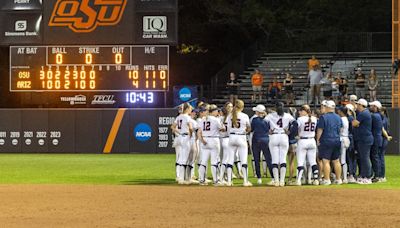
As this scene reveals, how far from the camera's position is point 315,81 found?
138 feet

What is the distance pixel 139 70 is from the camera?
36438 millimetres

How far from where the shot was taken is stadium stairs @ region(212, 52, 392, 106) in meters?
44.1

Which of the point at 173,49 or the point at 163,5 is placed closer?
the point at 163,5

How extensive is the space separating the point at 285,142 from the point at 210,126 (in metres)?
1.82

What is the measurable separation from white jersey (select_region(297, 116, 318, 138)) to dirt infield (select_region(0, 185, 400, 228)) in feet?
4.79

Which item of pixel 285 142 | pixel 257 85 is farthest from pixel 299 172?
pixel 257 85

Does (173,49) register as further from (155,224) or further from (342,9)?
(155,224)

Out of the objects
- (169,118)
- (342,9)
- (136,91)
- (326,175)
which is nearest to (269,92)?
(169,118)

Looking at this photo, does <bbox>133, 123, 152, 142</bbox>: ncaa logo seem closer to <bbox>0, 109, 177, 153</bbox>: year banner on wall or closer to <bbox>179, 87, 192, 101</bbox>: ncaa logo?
<bbox>0, 109, 177, 153</bbox>: year banner on wall

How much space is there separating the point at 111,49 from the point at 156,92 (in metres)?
2.62

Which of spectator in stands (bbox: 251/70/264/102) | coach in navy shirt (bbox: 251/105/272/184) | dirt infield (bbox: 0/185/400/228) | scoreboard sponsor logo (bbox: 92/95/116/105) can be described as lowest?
dirt infield (bbox: 0/185/400/228)

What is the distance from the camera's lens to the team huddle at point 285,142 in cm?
2323

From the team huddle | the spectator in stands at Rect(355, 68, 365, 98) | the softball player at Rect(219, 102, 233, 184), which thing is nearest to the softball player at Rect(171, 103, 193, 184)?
the team huddle

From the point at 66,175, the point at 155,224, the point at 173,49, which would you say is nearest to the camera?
the point at 155,224
